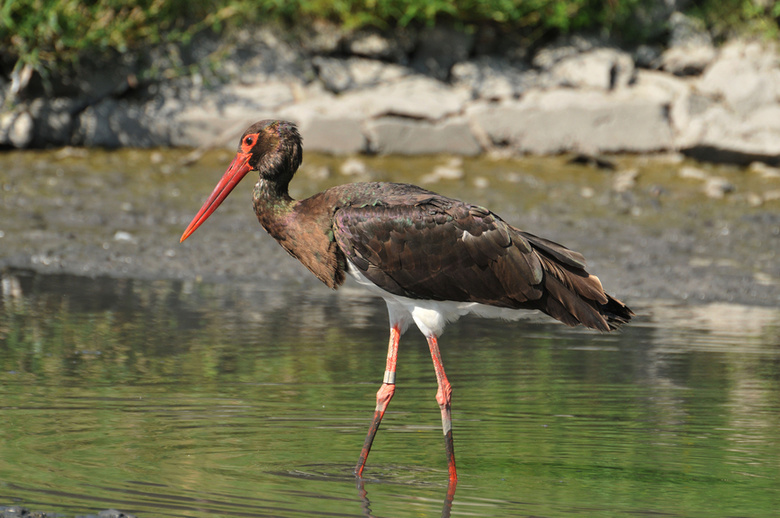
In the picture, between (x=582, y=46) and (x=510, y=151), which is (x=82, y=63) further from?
(x=582, y=46)

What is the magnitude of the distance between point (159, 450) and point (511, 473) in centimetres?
119

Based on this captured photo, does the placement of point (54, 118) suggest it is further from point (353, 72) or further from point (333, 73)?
point (353, 72)

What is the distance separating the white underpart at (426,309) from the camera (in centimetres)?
430

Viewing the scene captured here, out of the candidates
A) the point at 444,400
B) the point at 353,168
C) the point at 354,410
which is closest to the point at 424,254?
the point at 444,400

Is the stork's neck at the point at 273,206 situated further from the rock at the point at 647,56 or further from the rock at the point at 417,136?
the rock at the point at 647,56

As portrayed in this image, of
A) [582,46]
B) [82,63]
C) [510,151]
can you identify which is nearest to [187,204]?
[82,63]

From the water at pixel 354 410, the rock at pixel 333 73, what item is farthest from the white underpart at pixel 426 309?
the rock at pixel 333 73

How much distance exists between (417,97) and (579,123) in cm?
146

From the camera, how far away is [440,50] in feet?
34.9

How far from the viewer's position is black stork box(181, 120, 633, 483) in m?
4.19

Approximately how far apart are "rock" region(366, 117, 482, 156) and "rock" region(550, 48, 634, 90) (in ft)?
3.36

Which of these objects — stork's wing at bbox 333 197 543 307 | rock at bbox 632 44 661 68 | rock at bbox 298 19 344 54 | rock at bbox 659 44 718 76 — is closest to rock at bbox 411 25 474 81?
rock at bbox 298 19 344 54

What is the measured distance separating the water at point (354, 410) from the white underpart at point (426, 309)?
44 cm

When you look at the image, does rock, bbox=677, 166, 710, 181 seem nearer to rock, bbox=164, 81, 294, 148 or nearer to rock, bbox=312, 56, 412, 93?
rock, bbox=312, 56, 412, 93
